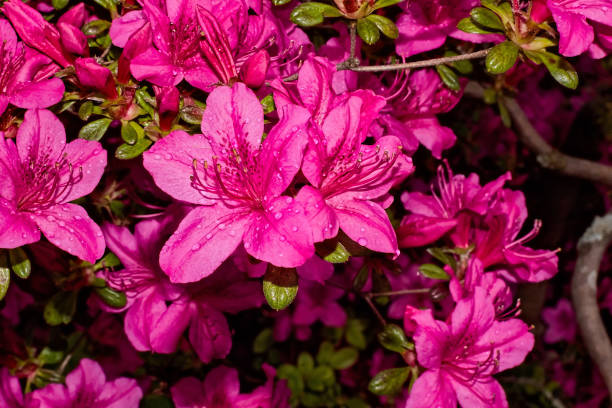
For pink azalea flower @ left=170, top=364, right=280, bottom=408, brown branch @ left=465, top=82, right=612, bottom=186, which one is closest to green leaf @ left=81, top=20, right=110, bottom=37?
pink azalea flower @ left=170, top=364, right=280, bottom=408

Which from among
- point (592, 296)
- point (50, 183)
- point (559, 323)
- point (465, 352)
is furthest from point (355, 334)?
point (50, 183)

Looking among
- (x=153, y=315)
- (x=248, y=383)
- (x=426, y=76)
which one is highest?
(x=426, y=76)

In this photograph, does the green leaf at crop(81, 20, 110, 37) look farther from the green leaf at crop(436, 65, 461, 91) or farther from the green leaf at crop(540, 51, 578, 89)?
the green leaf at crop(540, 51, 578, 89)

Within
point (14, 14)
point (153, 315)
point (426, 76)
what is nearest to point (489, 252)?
point (426, 76)

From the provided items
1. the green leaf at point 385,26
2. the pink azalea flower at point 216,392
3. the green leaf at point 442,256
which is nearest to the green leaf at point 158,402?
the pink azalea flower at point 216,392

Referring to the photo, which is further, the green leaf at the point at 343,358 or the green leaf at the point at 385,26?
the green leaf at the point at 343,358

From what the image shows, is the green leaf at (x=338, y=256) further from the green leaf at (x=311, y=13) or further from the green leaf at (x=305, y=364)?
the green leaf at (x=305, y=364)

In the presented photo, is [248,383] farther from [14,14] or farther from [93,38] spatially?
[14,14]
